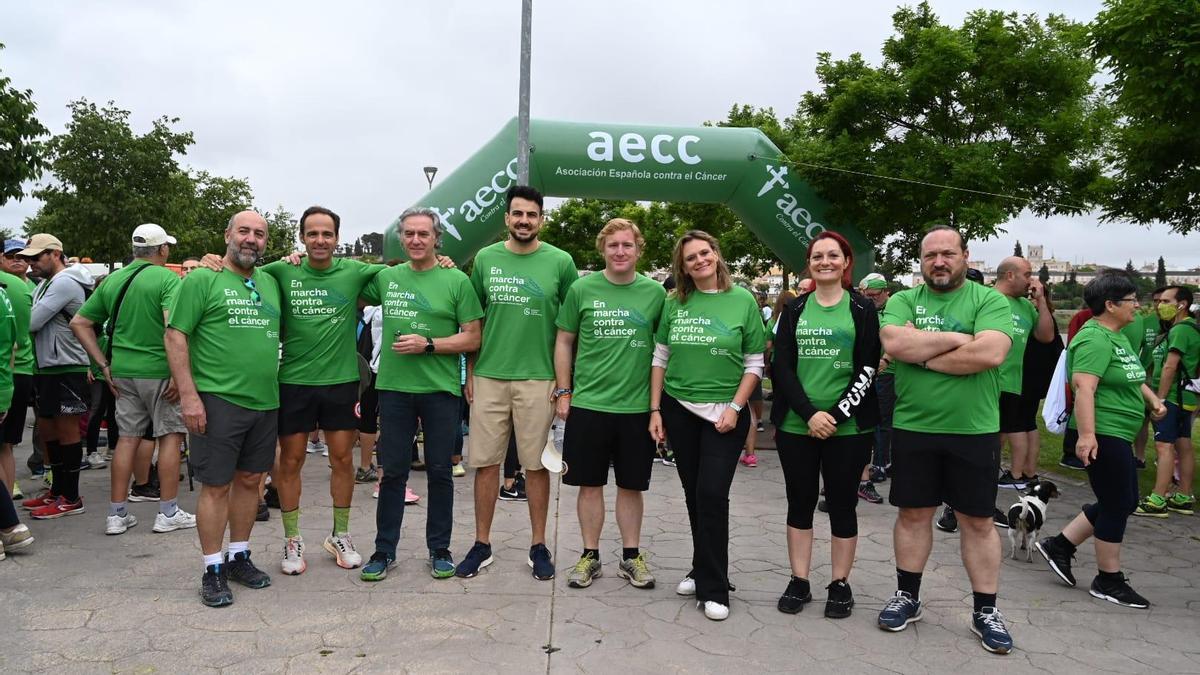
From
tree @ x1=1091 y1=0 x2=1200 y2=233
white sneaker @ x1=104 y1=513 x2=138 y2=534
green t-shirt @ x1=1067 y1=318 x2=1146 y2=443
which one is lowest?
white sneaker @ x1=104 y1=513 x2=138 y2=534

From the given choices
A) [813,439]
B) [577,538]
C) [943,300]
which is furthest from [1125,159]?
[577,538]

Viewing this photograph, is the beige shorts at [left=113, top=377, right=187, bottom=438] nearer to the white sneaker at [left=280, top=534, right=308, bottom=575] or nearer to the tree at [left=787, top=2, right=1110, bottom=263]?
the white sneaker at [left=280, top=534, right=308, bottom=575]

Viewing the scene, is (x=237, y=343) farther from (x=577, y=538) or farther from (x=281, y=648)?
(x=577, y=538)

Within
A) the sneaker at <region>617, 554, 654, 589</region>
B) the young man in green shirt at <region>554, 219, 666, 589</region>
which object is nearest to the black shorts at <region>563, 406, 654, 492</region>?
the young man in green shirt at <region>554, 219, 666, 589</region>

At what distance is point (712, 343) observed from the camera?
12.9 feet

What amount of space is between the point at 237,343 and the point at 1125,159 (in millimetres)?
7873

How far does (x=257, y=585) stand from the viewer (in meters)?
4.11

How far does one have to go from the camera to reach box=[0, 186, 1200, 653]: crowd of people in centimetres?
371

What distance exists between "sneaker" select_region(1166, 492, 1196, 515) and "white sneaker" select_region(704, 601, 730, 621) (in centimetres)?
430

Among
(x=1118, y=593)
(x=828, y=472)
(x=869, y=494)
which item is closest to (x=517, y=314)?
(x=828, y=472)

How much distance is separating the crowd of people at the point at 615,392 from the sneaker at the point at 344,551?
0.01 metres

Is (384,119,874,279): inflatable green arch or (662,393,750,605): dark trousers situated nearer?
(662,393,750,605): dark trousers

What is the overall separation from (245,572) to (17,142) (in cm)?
1397

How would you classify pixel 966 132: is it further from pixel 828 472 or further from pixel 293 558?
pixel 293 558
